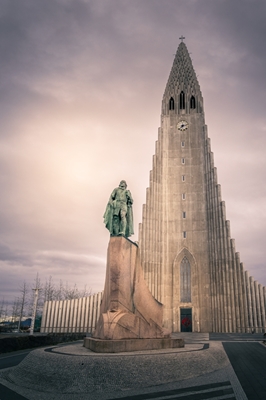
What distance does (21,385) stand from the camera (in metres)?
7.79

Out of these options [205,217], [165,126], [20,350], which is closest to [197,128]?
[165,126]

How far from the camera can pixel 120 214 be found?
1289cm

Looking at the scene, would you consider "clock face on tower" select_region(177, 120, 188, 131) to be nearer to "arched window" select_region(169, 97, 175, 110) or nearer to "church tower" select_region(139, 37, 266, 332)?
"church tower" select_region(139, 37, 266, 332)

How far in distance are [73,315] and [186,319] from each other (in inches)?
615

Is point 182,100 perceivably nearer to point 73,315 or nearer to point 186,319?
point 186,319

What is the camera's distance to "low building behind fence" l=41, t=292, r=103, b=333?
3850cm

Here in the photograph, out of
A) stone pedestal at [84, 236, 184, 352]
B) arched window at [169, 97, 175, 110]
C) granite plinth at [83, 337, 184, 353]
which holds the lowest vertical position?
granite plinth at [83, 337, 184, 353]

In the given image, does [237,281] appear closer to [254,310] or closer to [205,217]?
[254,310]

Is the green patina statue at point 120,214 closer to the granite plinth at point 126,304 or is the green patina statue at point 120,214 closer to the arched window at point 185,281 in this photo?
the granite plinth at point 126,304

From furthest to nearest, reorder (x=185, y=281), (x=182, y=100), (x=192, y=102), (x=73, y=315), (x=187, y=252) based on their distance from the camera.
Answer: (x=182, y=100)
(x=192, y=102)
(x=73, y=315)
(x=187, y=252)
(x=185, y=281)

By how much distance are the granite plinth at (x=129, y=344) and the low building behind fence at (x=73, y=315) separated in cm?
2857

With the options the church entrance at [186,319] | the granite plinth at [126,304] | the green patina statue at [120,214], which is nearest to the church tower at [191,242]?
the church entrance at [186,319]

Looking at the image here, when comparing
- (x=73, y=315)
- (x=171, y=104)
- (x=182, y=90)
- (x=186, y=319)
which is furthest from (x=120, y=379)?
(x=182, y=90)

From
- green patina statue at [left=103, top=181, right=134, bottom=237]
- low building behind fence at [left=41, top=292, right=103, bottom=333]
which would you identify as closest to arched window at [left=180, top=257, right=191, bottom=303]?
low building behind fence at [left=41, top=292, right=103, bottom=333]
